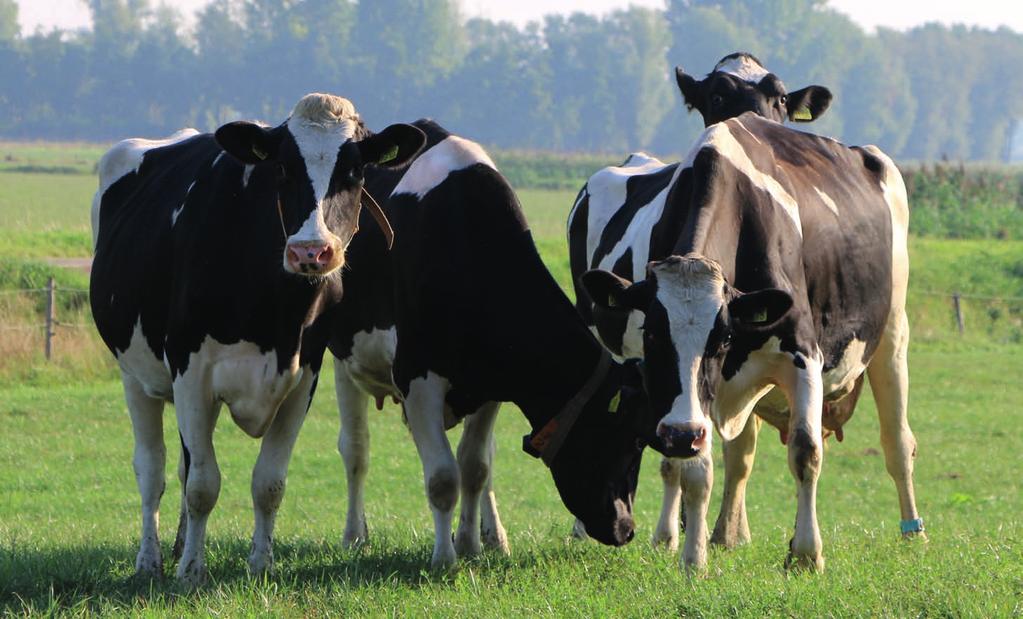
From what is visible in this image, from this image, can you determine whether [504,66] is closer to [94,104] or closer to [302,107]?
[94,104]

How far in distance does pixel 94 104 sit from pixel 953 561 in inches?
4763

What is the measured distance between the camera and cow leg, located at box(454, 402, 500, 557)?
8.87 metres

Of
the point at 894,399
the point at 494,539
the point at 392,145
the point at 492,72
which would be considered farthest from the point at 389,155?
the point at 492,72

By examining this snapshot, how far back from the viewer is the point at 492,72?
438ft

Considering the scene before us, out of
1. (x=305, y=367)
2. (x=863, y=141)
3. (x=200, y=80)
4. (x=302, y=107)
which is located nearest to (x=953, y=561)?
(x=305, y=367)

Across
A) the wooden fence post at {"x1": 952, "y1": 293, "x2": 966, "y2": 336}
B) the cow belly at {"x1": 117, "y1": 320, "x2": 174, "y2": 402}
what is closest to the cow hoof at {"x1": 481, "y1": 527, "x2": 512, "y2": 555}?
the cow belly at {"x1": 117, "y1": 320, "x2": 174, "y2": 402}

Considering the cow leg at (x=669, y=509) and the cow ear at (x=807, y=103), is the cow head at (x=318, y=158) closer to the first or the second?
the cow leg at (x=669, y=509)

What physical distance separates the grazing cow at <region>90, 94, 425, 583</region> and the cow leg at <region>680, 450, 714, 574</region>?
2.08m

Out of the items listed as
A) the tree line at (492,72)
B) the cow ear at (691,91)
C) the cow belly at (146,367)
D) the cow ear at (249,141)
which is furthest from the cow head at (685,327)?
the tree line at (492,72)

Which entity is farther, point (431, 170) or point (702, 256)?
point (431, 170)

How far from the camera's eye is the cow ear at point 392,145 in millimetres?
7516

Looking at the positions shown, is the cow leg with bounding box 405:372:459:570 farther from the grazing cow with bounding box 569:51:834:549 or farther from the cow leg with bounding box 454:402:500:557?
the grazing cow with bounding box 569:51:834:549

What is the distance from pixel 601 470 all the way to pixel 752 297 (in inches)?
66.9

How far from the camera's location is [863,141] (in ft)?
479
